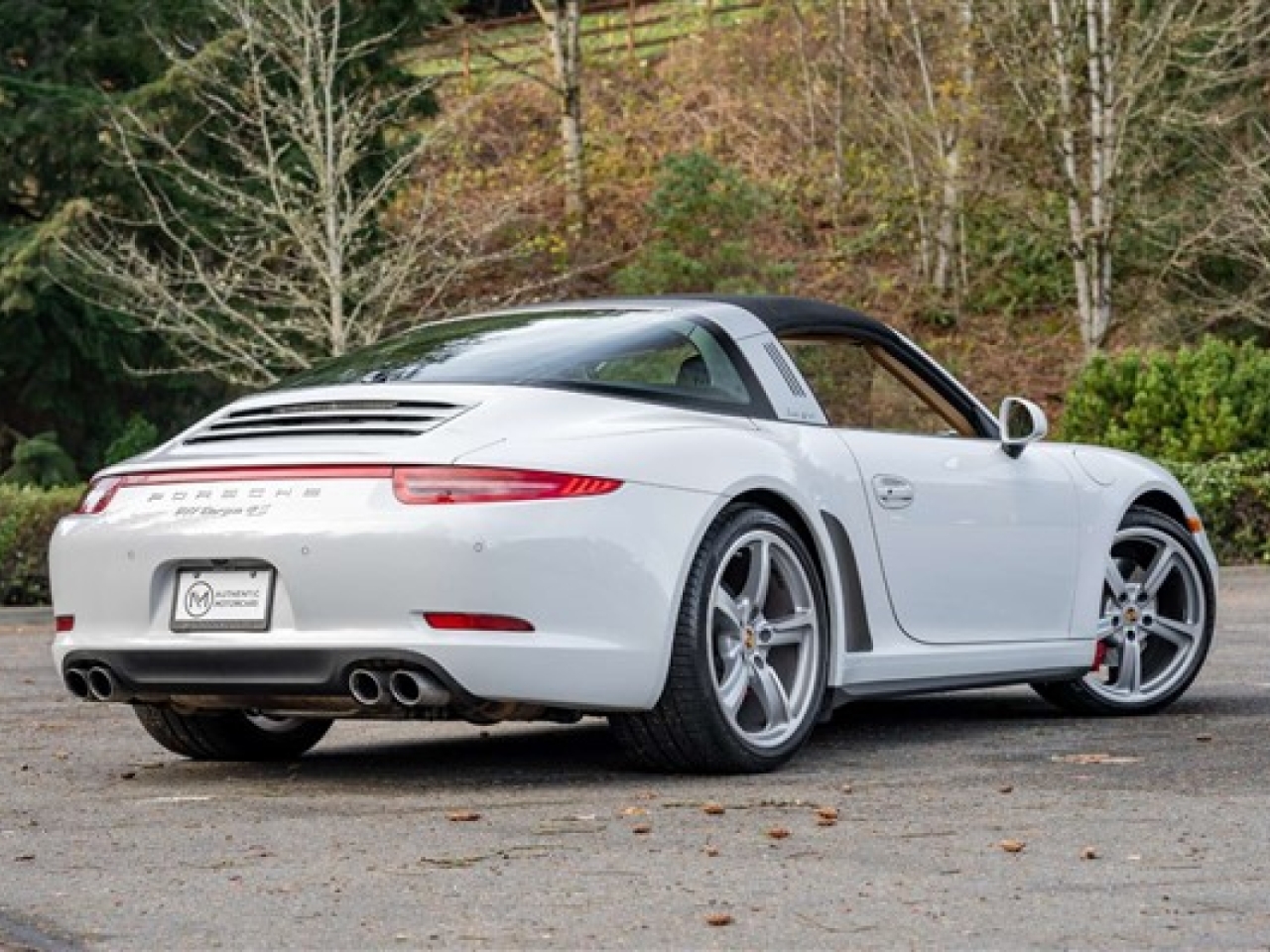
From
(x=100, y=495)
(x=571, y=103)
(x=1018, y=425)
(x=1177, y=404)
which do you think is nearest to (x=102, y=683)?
(x=100, y=495)

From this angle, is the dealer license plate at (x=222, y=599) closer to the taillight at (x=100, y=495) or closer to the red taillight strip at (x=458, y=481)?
the red taillight strip at (x=458, y=481)

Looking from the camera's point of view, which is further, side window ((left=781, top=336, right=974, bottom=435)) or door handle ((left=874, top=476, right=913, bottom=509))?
side window ((left=781, top=336, right=974, bottom=435))

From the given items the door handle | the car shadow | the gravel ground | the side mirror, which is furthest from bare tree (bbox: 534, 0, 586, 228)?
the door handle

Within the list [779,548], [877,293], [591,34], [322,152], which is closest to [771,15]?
[591,34]

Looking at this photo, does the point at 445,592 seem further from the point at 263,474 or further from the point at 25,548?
the point at 25,548

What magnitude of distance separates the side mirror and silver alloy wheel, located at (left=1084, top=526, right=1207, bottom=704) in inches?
21.8

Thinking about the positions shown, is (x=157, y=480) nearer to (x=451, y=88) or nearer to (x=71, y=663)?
(x=71, y=663)

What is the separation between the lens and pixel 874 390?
8.98m

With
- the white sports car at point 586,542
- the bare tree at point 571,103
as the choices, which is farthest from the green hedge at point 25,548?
the bare tree at point 571,103

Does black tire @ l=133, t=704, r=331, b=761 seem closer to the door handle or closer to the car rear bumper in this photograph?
the car rear bumper

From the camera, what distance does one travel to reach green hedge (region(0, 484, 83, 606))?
20359 millimetres

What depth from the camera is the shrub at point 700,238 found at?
105ft

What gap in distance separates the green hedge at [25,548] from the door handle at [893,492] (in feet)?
42.5

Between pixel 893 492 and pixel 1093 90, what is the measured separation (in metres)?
22.7
